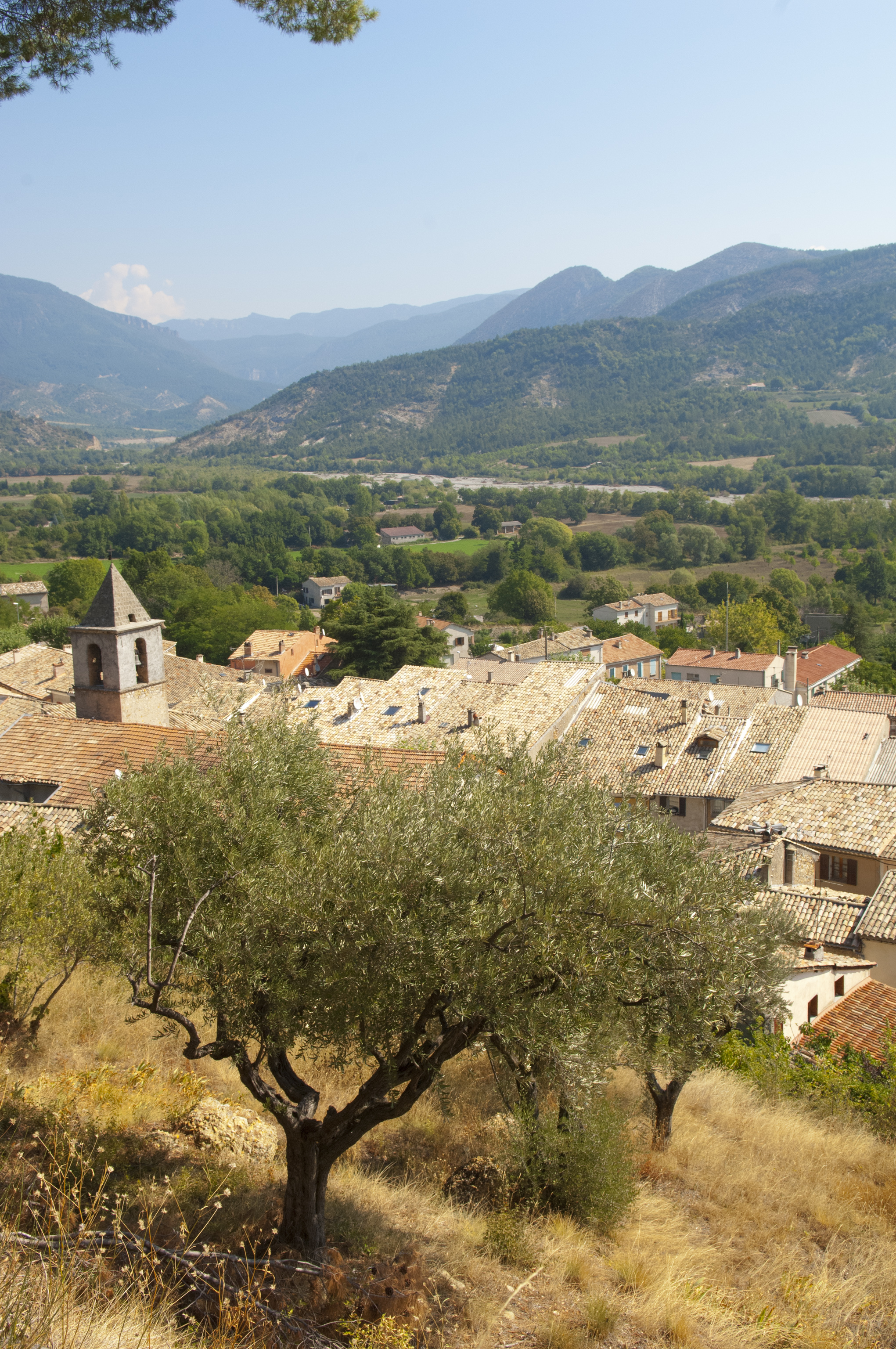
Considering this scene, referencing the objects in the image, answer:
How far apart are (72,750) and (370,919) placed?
14.6m

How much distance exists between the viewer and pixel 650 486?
7392 inches

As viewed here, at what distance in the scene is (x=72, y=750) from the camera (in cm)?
1850

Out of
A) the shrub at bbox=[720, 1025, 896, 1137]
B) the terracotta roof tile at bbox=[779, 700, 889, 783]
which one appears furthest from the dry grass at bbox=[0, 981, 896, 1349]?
the terracotta roof tile at bbox=[779, 700, 889, 783]

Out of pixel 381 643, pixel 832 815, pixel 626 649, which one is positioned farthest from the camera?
pixel 626 649

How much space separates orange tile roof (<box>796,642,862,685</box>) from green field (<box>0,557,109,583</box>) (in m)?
64.9

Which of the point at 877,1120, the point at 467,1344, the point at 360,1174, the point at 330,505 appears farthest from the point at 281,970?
the point at 330,505

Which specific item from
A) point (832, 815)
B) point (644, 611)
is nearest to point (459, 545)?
point (644, 611)

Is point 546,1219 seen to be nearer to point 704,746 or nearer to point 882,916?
point 882,916

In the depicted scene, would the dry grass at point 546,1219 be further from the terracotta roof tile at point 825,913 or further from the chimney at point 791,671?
the chimney at point 791,671

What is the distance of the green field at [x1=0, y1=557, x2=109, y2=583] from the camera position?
3701 inches

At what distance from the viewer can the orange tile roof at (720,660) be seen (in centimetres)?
5597

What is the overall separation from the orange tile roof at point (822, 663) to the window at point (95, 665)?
1662 inches

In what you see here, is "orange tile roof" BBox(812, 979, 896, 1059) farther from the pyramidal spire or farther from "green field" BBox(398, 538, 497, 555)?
"green field" BBox(398, 538, 497, 555)

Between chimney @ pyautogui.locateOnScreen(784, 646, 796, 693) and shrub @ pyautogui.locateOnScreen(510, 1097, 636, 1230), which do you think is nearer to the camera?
shrub @ pyautogui.locateOnScreen(510, 1097, 636, 1230)
